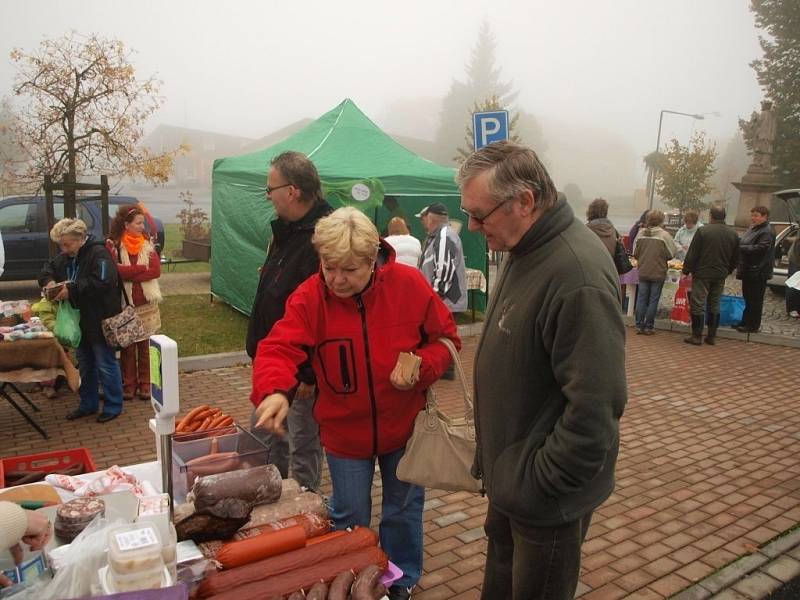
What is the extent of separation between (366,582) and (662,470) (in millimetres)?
3848

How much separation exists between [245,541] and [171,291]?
12434 millimetres

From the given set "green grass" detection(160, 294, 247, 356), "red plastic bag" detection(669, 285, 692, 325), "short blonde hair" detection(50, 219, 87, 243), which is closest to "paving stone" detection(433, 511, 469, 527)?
"short blonde hair" detection(50, 219, 87, 243)

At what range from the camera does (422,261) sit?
304 inches

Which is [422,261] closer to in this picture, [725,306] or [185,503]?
[185,503]

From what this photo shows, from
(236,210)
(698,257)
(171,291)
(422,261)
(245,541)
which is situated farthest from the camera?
(171,291)

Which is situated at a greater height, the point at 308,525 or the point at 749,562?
the point at 308,525

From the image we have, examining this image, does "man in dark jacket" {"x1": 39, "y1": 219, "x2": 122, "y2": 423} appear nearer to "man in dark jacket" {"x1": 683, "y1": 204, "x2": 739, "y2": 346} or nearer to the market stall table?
the market stall table

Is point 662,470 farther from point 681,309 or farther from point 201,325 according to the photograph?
point 201,325

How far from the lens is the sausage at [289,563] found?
208 cm

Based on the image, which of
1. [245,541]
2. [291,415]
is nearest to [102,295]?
[291,415]

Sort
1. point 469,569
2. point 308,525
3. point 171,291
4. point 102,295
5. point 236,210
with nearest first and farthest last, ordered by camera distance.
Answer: point 308,525
point 469,569
point 102,295
point 236,210
point 171,291

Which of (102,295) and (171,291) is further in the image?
(171,291)

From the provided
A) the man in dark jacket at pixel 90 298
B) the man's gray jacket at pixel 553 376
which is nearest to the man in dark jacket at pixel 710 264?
the man in dark jacket at pixel 90 298

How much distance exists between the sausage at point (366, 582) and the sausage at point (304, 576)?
0.06m
